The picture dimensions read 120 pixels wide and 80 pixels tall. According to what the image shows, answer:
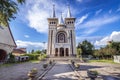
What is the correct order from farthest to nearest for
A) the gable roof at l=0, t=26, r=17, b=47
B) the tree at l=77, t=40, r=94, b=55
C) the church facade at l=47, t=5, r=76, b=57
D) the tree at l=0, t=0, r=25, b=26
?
the tree at l=77, t=40, r=94, b=55
the church facade at l=47, t=5, r=76, b=57
the gable roof at l=0, t=26, r=17, b=47
the tree at l=0, t=0, r=25, b=26

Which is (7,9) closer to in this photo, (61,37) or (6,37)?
(6,37)

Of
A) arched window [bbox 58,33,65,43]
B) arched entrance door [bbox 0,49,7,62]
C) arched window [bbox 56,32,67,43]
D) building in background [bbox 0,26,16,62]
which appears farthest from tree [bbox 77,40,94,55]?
arched entrance door [bbox 0,49,7,62]

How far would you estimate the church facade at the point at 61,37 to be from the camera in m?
54.6

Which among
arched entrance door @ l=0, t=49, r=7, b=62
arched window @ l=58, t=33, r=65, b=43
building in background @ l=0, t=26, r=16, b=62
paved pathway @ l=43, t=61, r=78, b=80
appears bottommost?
paved pathway @ l=43, t=61, r=78, b=80

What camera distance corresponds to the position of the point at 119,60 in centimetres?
3519

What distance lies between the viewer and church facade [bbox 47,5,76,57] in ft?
179

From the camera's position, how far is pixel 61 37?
190 feet

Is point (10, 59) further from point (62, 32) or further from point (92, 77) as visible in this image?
point (62, 32)

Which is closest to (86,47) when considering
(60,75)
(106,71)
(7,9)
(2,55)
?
(2,55)

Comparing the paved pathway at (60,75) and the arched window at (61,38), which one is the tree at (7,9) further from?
the arched window at (61,38)

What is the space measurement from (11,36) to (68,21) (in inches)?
1272

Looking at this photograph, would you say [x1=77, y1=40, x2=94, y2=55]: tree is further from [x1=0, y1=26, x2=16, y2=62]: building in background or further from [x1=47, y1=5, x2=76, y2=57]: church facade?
[x1=0, y1=26, x2=16, y2=62]: building in background

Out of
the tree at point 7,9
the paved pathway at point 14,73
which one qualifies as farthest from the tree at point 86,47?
the tree at point 7,9

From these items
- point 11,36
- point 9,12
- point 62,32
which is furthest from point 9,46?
point 62,32
